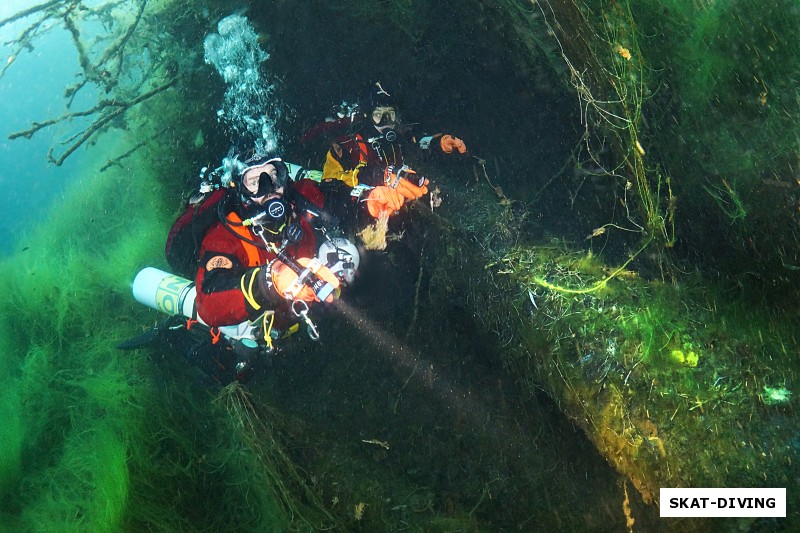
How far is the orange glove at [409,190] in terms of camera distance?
4.02m

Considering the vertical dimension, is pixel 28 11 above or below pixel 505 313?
above

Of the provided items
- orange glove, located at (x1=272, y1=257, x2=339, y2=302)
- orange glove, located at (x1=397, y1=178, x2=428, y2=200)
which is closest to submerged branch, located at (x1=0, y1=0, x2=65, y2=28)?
orange glove, located at (x1=272, y1=257, x2=339, y2=302)

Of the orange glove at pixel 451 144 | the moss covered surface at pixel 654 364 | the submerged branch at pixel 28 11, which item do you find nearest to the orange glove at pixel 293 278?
the moss covered surface at pixel 654 364

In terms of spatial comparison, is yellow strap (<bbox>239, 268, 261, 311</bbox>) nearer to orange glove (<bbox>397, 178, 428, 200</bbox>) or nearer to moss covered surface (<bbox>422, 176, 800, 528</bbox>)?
orange glove (<bbox>397, 178, 428, 200</bbox>)

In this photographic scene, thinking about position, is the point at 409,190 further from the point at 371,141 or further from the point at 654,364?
the point at 654,364

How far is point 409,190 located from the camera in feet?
13.2

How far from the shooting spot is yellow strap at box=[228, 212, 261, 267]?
4.03 metres

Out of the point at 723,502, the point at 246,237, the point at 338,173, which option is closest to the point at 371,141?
the point at 338,173

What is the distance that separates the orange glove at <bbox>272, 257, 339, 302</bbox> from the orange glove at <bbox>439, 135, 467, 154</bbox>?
208 cm

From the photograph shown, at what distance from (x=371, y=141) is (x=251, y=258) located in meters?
1.96

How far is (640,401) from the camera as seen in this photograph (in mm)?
2424

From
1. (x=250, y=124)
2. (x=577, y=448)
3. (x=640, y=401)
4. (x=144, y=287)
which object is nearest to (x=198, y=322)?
(x=144, y=287)

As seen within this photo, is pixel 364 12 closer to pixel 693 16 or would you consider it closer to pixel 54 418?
pixel 693 16

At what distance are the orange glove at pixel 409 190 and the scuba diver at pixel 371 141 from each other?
56cm
